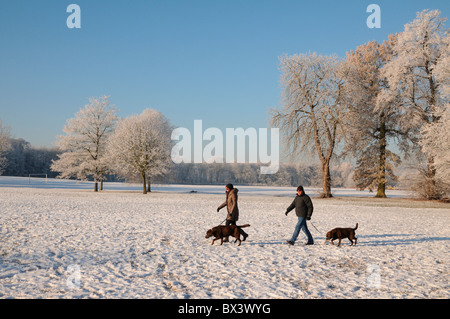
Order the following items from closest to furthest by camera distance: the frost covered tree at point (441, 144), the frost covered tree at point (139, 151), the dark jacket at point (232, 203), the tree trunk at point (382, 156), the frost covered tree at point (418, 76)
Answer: the dark jacket at point (232, 203), the frost covered tree at point (441, 144), the frost covered tree at point (418, 76), the tree trunk at point (382, 156), the frost covered tree at point (139, 151)

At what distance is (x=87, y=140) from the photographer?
4172cm

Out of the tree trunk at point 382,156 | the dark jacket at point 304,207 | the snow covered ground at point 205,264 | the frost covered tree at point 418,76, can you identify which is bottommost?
the snow covered ground at point 205,264

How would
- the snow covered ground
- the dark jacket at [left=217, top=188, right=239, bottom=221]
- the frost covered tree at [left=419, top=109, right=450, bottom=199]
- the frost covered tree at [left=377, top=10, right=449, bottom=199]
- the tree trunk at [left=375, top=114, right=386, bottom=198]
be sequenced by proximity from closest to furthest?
the snow covered ground → the dark jacket at [left=217, top=188, right=239, bottom=221] → the frost covered tree at [left=419, top=109, right=450, bottom=199] → the frost covered tree at [left=377, top=10, right=449, bottom=199] → the tree trunk at [left=375, top=114, right=386, bottom=198]

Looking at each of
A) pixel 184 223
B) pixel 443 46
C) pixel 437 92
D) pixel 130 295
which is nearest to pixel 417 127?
pixel 437 92

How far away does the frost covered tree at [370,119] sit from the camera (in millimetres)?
31391

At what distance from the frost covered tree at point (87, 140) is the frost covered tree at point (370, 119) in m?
30.3

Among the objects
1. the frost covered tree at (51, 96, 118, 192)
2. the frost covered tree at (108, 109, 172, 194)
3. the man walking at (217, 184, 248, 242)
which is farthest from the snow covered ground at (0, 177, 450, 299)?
the frost covered tree at (51, 96, 118, 192)

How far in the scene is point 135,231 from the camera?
12609 millimetres

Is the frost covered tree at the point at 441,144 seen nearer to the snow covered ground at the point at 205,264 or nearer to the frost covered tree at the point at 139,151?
the snow covered ground at the point at 205,264

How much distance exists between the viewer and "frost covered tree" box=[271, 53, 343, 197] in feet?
103

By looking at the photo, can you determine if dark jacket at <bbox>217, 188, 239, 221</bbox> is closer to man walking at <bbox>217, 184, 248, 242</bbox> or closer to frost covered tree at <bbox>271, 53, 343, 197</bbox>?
man walking at <bbox>217, 184, 248, 242</bbox>

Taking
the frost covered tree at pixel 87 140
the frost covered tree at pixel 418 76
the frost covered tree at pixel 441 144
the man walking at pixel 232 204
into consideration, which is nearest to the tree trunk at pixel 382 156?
the frost covered tree at pixel 418 76

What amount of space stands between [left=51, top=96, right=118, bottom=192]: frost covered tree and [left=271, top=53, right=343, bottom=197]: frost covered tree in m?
23.4
